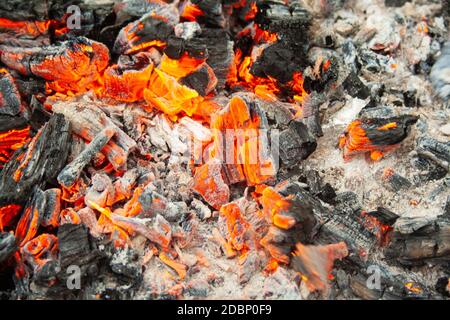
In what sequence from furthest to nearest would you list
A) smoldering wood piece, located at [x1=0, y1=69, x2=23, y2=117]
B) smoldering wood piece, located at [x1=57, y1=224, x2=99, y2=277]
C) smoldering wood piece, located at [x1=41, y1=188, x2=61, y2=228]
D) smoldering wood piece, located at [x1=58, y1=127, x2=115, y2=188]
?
smoldering wood piece, located at [x1=0, y1=69, x2=23, y2=117], smoldering wood piece, located at [x1=58, y1=127, x2=115, y2=188], smoldering wood piece, located at [x1=41, y1=188, x2=61, y2=228], smoldering wood piece, located at [x1=57, y1=224, x2=99, y2=277]

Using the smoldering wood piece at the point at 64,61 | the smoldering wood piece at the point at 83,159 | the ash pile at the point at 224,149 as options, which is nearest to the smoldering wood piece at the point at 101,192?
the ash pile at the point at 224,149

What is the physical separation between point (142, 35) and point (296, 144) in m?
2.23

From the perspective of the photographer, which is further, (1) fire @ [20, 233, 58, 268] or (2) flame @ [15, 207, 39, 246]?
(2) flame @ [15, 207, 39, 246]

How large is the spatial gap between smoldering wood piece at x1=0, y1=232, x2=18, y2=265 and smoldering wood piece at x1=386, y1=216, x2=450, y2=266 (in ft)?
11.0

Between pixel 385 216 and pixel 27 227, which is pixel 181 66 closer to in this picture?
pixel 27 227

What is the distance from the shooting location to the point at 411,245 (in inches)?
172

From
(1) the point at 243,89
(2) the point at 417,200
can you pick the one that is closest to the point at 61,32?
(1) the point at 243,89

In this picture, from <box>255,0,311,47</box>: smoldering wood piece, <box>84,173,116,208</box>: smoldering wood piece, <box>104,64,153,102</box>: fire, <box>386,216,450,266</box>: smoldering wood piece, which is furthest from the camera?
<box>255,0,311,47</box>: smoldering wood piece

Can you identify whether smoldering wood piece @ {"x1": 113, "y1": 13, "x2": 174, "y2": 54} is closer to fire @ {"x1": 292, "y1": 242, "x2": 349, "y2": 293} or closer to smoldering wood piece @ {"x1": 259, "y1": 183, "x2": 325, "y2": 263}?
smoldering wood piece @ {"x1": 259, "y1": 183, "x2": 325, "y2": 263}

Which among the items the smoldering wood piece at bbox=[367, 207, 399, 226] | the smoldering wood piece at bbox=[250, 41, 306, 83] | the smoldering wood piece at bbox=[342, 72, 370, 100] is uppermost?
the smoldering wood piece at bbox=[250, 41, 306, 83]

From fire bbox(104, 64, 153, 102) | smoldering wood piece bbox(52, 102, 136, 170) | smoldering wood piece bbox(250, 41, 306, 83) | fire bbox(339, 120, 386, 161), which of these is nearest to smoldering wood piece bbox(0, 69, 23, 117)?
smoldering wood piece bbox(52, 102, 136, 170)

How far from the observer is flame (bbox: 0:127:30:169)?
5.04m

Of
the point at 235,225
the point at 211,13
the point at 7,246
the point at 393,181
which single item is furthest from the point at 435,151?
the point at 7,246

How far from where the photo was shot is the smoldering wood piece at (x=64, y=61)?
538 centimetres
